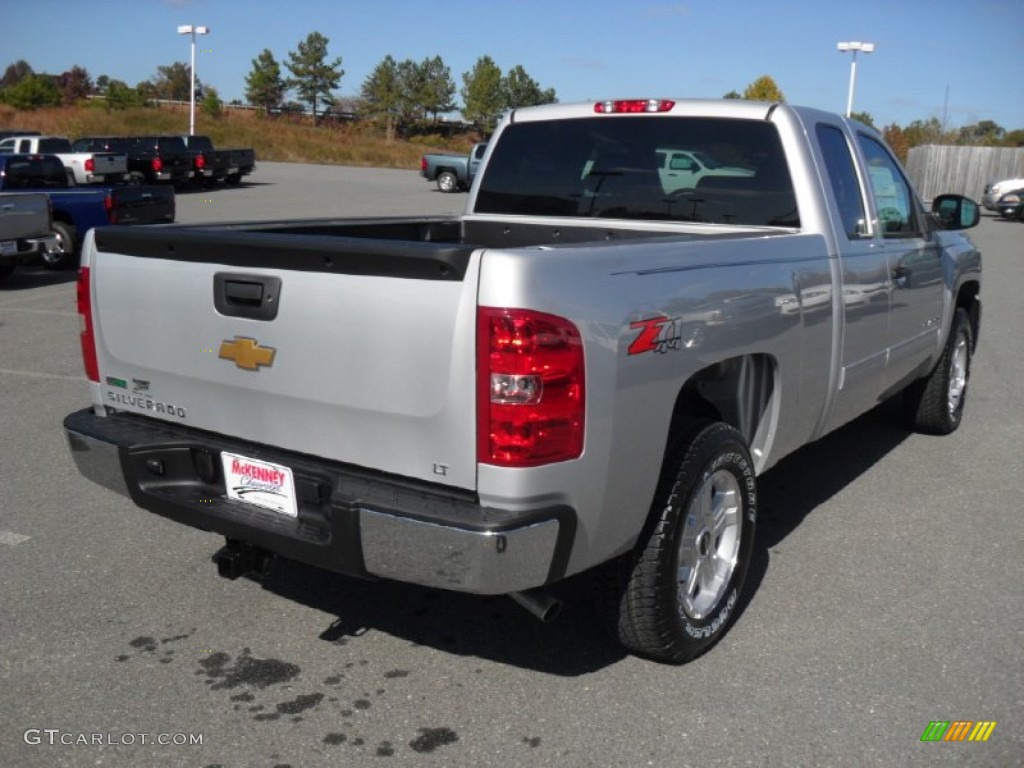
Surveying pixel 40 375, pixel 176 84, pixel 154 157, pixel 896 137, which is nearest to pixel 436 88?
pixel 176 84

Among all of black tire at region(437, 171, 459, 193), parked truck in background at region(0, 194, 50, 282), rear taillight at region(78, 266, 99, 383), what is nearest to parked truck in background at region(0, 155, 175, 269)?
parked truck in background at region(0, 194, 50, 282)

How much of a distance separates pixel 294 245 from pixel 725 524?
73.9 inches

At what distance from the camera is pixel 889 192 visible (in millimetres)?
5219

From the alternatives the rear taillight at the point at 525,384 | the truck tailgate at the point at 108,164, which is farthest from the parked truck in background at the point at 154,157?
the rear taillight at the point at 525,384

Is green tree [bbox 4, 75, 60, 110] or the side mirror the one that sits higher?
green tree [bbox 4, 75, 60, 110]

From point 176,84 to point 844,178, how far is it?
3996 inches

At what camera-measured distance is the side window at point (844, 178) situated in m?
4.54

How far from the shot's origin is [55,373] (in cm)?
772

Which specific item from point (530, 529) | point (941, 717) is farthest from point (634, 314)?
point (941, 717)

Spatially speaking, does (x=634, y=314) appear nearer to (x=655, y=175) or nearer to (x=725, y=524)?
(x=725, y=524)

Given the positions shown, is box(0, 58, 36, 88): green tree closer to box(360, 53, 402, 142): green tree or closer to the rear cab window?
box(360, 53, 402, 142): green tree

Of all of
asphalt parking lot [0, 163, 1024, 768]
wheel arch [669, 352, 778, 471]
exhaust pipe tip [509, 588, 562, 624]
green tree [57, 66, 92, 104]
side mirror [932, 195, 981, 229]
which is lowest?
asphalt parking lot [0, 163, 1024, 768]

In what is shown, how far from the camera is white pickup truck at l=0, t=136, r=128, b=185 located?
24.6 metres

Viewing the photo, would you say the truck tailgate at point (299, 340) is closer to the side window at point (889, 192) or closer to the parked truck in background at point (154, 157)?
the side window at point (889, 192)
